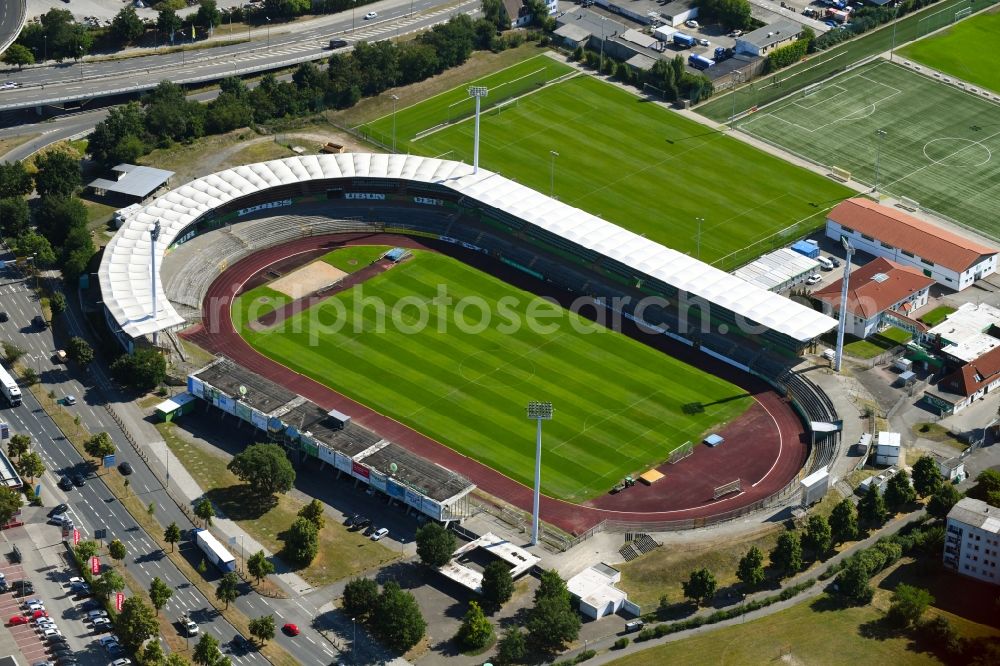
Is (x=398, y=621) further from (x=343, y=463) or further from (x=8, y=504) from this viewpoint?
(x=8, y=504)

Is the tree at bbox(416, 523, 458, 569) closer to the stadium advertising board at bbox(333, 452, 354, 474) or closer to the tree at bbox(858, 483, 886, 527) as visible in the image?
the stadium advertising board at bbox(333, 452, 354, 474)

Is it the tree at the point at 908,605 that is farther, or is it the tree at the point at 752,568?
the tree at the point at 752,568

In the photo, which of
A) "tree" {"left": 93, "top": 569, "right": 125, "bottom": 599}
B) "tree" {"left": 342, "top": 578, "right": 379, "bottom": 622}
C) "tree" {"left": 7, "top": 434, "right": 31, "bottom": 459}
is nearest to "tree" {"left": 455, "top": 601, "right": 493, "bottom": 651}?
"tree" {"left": 342, "top": 578, "right": 379, "bottom": 622}


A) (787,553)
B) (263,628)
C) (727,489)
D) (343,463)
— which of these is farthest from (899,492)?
(263,628)

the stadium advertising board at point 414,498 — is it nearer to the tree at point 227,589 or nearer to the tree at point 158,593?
the tree at point 227,589

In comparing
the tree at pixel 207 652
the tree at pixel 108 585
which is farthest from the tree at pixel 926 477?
the tree at pixel 108 585
